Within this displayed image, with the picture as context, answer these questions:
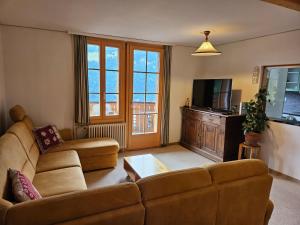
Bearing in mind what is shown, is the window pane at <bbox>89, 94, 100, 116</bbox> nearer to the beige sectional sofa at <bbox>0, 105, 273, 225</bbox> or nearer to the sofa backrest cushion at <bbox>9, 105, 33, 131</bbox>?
the sofa backrest cushion at <bbox>9, 105, 33, 131</bbox>

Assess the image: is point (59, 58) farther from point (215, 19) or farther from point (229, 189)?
point (229, 189)

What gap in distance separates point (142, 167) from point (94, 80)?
204 cm

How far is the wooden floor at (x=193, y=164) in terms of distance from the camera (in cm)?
240

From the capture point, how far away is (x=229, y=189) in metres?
1.45

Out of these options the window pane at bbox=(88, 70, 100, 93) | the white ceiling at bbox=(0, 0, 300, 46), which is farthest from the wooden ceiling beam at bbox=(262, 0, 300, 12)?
the window pane at bbox=(88, 70, 100, 93)

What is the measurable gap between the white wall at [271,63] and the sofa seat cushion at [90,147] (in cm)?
268

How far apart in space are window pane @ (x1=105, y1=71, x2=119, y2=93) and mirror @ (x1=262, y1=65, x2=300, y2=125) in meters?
2.75

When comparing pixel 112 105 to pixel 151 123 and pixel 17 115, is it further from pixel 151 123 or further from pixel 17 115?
pixel 17 115

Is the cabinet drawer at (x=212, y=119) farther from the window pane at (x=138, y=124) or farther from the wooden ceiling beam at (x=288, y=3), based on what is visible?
the wooden ceiling beam at (x=288, y=3)

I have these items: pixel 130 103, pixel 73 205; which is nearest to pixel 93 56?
pixel 130 103

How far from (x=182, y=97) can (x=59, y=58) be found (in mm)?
2775

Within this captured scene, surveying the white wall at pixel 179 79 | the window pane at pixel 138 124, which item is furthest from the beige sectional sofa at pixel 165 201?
the white wall at pixel 179 79

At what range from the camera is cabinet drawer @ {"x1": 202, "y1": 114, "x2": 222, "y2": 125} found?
3.84 m

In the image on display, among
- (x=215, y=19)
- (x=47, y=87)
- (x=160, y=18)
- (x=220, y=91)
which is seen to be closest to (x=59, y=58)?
(x=47, y=87)
